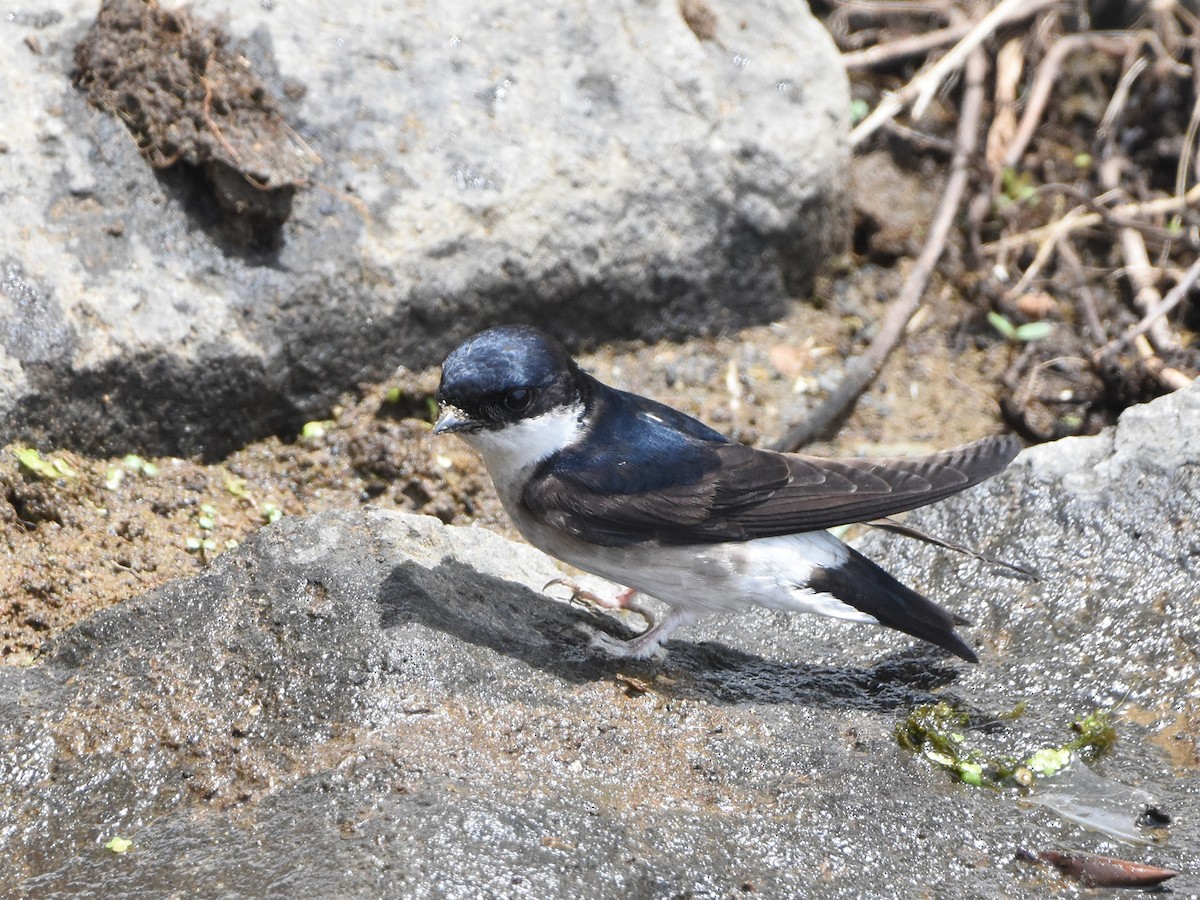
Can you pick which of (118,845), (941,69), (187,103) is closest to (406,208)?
(187,103)

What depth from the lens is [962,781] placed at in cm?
335

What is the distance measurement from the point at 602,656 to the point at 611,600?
58cm

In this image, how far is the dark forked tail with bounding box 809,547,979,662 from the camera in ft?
12.1

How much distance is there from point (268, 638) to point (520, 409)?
0.98m

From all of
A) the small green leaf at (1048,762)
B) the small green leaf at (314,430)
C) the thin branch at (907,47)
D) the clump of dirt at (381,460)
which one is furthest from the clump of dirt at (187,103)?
the thin branch at (907,47)

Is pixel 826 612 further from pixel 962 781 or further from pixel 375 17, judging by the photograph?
pixel 375 17

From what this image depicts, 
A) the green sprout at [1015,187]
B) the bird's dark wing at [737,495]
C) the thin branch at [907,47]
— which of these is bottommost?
the green sprout at [1015,187]

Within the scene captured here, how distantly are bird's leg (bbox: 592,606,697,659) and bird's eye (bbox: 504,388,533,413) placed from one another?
0.71 meters

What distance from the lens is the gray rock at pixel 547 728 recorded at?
283cm

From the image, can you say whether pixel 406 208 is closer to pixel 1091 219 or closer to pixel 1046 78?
pixel 1091 219

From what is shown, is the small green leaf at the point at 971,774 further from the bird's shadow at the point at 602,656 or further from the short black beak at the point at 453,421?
the short black beak at the point at 453,421

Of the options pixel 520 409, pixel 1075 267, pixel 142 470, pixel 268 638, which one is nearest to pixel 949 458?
pixel 520 409

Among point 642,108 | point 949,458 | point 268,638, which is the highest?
point 642,108

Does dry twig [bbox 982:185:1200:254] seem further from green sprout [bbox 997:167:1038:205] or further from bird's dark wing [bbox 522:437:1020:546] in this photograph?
bird's dark wing [bbox 522:437:1020:546]
